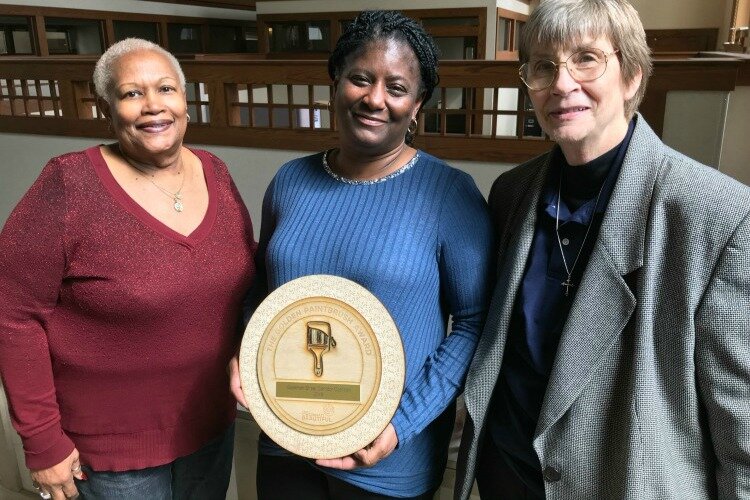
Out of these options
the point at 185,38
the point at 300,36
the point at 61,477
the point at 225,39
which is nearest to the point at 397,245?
the point at 61,477

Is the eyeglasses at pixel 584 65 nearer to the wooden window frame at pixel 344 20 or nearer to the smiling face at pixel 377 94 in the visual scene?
the smiling face at pixel 377 94

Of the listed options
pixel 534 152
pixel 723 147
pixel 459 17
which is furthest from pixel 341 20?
pixel 723 147

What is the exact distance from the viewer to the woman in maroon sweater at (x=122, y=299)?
120 centimetres

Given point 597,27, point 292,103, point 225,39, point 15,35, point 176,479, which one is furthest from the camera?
point 225,39

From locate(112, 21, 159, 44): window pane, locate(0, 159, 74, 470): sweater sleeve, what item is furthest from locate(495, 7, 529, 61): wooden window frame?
locate(0, 159, 74, 470): sweater sleeve

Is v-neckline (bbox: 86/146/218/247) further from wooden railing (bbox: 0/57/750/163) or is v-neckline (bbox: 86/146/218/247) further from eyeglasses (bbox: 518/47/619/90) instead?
wooden railing (bbox: 0/57/750/163)

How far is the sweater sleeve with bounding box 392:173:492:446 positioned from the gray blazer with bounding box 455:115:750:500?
0.20 metres

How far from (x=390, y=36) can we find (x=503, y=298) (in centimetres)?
54

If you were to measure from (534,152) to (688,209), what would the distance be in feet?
9.53

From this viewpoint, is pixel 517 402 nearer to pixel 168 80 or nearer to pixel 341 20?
pixel 168 80

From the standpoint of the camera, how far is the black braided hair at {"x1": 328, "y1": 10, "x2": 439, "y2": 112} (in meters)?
1.17

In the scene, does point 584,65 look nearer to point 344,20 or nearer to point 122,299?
point 122,299

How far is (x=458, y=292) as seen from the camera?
47.2 inches

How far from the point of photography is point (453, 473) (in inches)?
61.6
